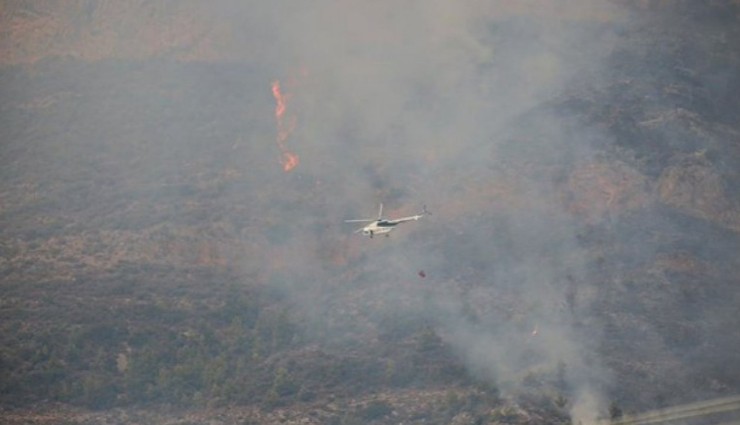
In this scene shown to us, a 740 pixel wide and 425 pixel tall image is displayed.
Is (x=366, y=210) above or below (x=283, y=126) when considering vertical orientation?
below

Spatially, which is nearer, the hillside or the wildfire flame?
the hillside

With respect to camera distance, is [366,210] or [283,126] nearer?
[366,210]

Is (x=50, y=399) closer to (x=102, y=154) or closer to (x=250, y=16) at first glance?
(x=102, y=154)

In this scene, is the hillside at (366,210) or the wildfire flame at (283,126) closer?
the hillside at (366,210)
